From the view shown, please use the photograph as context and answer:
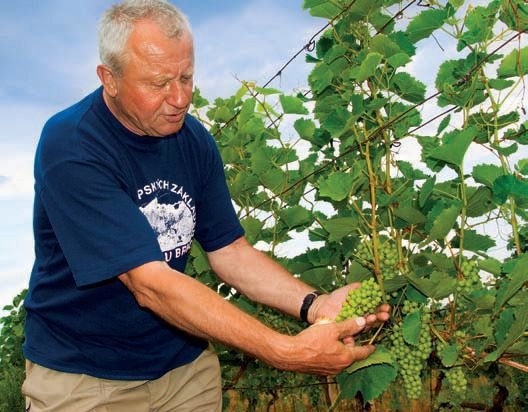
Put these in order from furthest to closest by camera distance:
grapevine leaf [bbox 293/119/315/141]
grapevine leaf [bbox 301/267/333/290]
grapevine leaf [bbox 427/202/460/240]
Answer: grapevine leaf [bbox 293/119/315/141] → grapevine leaf [bbox 301/267/333/290] → grapevine leaf [bbox 427/202/460/240]

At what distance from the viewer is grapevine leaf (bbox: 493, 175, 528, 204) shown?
7.70 feet

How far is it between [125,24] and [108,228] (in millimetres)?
743

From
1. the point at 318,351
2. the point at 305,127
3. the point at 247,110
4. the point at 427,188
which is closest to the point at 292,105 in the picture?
the point at 305,127

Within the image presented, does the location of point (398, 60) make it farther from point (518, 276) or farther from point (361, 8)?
point (518, 276)

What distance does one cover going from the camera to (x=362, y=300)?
2570 millimetres

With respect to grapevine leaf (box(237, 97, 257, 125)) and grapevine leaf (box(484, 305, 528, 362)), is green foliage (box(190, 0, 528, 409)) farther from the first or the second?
grapevine leaf (box(237, 97, 257, 125))

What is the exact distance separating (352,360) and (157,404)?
1.00 meters

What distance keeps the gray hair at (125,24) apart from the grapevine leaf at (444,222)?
1.11 m

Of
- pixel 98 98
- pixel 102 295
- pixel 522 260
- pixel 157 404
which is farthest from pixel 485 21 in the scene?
pixel 157 404

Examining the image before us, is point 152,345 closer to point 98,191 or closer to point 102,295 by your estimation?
point 102,295

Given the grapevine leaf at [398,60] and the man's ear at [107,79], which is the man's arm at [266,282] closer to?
the grapevine leaf at [398,60]

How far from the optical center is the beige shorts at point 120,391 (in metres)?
2.81

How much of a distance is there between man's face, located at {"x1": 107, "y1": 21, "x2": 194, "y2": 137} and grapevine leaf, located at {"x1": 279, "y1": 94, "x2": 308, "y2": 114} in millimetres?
1014

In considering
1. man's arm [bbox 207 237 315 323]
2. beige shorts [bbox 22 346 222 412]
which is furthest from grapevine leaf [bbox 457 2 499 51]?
beige shorts [bbox 22 346 222 412]
